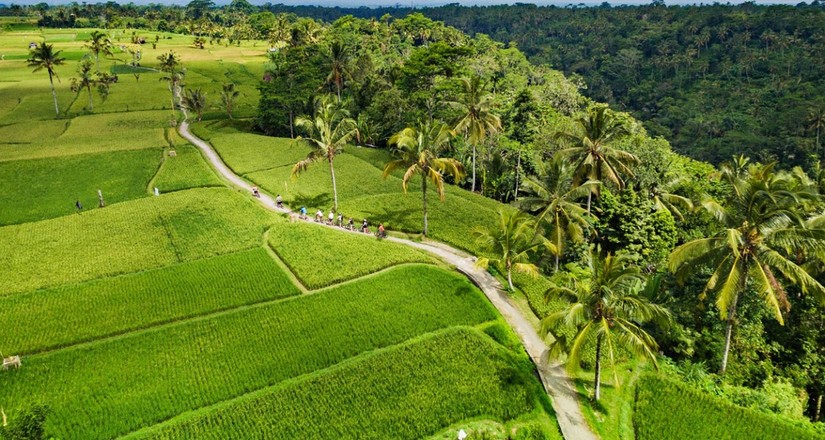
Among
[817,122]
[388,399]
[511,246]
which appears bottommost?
[388,399]

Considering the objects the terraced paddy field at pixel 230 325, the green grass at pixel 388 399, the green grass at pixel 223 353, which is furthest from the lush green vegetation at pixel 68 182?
the green grass at pixel 388 399

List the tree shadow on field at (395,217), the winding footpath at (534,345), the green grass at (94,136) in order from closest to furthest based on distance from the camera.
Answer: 1. the winding footpath at (534,345)
2. the tree shadow on field at (395,217)
3. the green grass at (94,136)

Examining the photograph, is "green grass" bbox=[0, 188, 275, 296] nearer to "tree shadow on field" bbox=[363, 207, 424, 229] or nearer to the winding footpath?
the winding footpath

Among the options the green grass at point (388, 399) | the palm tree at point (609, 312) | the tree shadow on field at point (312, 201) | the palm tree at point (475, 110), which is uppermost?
the palm tree at point (475, 110)

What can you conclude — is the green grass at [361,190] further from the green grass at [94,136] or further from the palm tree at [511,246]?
the green grass at [94,136]

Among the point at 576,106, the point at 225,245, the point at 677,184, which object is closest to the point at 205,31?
the point at 576,106

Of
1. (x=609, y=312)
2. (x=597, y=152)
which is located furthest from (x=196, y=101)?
(x=609, y=312)

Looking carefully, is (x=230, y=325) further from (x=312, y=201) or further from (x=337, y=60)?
(x=337, y=60)
